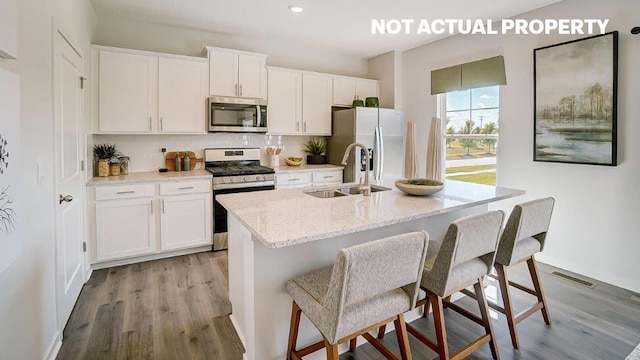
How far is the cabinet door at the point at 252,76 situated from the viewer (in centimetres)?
Result: 416

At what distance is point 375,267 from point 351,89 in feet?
13.5

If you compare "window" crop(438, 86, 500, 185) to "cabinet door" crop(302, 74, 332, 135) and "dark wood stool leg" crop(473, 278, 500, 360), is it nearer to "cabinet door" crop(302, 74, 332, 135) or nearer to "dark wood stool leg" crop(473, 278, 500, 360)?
"cabinet door" crop(302, 74, 332, 135)

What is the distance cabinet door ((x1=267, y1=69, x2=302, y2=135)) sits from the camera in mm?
4449

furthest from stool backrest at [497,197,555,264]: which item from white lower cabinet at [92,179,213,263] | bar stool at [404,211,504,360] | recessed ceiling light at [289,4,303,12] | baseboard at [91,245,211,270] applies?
baseboard at [91,245,211,270]

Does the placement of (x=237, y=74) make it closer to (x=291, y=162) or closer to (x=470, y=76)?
(x=291, y=162)

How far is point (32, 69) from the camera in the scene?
67.3 inches

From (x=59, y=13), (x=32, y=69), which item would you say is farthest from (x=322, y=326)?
(x=59, y=13)

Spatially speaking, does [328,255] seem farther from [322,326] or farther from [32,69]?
[32,69]

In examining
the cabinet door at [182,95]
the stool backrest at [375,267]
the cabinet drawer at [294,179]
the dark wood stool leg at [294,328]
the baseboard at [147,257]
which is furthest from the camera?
the cabinet drawer at [294,179]

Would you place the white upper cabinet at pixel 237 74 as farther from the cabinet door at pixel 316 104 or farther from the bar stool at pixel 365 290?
the bar stool at pixel 365 290

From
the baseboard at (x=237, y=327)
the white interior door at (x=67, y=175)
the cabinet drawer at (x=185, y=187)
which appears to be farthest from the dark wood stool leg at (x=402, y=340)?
the cabinet drawer at (x=185, y=187)

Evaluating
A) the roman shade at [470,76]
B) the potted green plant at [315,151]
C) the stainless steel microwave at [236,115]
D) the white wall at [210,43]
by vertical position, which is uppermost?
the white wall at [210,43]

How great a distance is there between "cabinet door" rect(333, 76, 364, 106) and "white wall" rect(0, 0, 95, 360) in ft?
11.1

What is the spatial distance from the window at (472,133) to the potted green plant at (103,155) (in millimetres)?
4135
